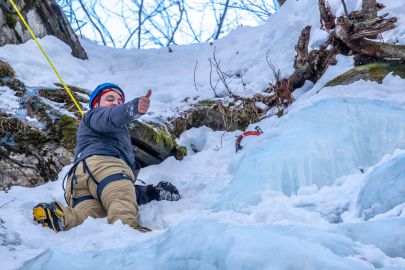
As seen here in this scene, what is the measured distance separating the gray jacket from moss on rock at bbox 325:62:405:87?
2.43m

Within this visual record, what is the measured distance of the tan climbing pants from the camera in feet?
10.5

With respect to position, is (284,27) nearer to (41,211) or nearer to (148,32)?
(41,211)

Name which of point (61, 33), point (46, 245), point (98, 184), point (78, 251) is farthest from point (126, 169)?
point (61, 33)

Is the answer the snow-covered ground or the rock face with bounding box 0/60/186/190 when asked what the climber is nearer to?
the snow-covered ground

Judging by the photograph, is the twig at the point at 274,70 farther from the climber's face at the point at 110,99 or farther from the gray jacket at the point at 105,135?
the gray jacket at the point at 105,135

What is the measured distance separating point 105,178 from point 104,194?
5.8 inches

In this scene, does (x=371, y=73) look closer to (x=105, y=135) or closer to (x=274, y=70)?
(x=274, y=70)

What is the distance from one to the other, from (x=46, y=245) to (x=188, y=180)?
2.07m

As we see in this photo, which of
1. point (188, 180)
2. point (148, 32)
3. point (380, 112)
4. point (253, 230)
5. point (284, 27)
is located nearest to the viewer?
point (253, 230)

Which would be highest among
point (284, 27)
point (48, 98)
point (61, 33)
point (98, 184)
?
point (61, 33)

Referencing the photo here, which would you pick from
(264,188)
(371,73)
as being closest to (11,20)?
(371,73)

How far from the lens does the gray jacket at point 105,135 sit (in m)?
3.59

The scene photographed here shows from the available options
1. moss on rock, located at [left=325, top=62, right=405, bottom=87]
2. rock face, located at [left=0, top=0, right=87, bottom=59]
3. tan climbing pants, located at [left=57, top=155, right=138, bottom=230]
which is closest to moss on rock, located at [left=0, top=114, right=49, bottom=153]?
tan climbing pants, located at [left=57, top=155, right=138, bottom=230]

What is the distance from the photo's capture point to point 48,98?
18.1ft
